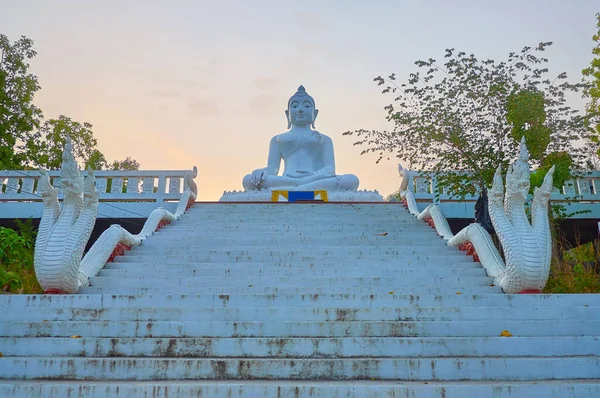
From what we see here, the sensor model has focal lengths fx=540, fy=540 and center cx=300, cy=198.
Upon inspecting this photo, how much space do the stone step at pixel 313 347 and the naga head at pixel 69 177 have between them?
207 centimetres

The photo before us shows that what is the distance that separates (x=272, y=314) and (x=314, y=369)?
3.57ft

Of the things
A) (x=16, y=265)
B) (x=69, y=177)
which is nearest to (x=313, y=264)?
(x=69, y=177)

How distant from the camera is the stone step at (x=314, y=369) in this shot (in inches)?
171

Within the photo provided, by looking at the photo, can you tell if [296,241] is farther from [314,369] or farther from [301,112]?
[301,112]

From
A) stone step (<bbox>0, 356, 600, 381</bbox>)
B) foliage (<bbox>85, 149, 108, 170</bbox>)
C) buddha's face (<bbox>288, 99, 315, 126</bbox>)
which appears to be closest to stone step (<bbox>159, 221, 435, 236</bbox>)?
stone step (<bbox>0, 356, 600, 381</bbox>)

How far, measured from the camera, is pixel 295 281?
664 centimetres

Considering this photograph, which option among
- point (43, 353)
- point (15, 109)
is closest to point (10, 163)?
point (15, 109)

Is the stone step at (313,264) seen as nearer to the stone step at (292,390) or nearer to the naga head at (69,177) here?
the naga head at (69,177)

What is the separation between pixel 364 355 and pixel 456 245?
13.1ft

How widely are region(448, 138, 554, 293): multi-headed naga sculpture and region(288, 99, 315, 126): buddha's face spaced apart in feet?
31.5

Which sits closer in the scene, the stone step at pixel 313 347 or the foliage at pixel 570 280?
the stone step at pixel 313 347

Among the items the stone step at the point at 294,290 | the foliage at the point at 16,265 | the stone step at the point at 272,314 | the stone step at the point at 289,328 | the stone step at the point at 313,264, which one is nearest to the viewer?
the stone step at the point at 289,328

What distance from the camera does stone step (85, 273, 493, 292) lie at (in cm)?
655

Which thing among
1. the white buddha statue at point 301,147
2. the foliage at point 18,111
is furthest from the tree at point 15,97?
the white buddha statue at point 301,147
